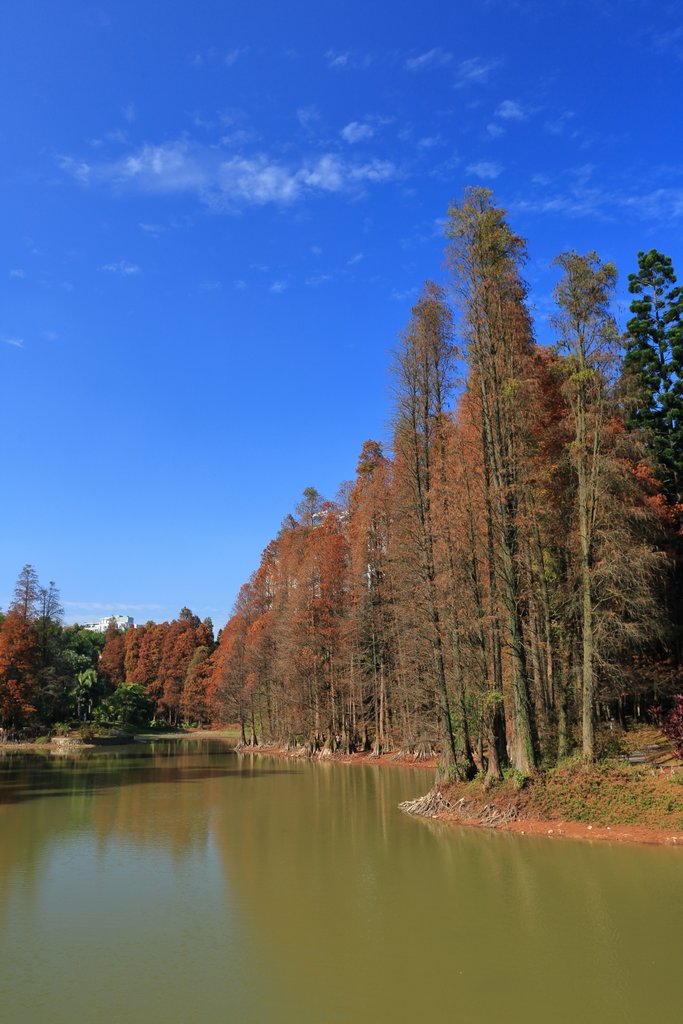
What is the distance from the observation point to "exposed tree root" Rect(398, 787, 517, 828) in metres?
16.8

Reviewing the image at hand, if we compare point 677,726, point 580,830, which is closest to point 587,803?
point 580,830

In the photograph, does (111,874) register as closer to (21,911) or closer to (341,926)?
(21,911)

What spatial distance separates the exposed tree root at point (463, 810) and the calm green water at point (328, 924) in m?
Answer: 0.87

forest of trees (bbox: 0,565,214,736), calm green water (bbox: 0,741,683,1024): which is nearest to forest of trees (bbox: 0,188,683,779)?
calm green water (bbox: 0,741,683,1024)

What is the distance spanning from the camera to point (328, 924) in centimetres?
932

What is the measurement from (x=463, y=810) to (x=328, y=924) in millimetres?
9688

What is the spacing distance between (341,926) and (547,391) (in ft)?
62.0

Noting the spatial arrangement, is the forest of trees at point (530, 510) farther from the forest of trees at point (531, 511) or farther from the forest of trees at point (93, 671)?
the forest of trees at point (93, 671)

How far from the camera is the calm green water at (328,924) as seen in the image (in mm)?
6723

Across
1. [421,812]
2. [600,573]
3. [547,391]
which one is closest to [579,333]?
[547,391]

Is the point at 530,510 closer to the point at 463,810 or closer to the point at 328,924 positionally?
the point at 463,810

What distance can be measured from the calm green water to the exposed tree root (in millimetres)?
874

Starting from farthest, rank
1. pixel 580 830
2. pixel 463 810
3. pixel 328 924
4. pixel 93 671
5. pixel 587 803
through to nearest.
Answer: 1. pixel 93 671
2. pixel 463 810
3. pixel 587 803
4. pixel 580 830
5. pixel 328 924

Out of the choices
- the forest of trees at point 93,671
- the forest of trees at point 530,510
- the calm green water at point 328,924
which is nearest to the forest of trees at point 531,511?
the forest of trees at point 530,510
